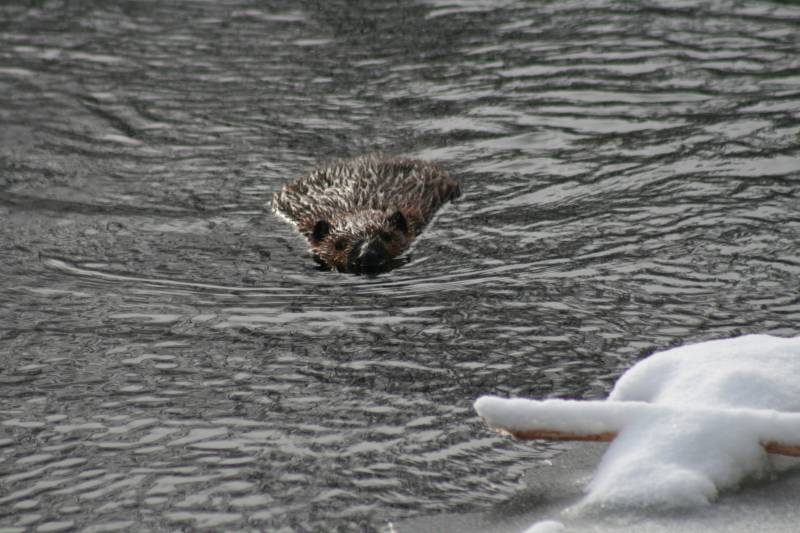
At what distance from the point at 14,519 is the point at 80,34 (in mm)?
11246

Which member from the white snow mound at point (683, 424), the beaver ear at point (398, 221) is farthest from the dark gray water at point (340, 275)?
the white snow mound at point (683, 424)

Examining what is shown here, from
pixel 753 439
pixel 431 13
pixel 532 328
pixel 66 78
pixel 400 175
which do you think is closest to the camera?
pixel 753 439

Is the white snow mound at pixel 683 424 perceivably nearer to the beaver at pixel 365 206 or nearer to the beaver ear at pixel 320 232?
the beaver at pixel 365 206

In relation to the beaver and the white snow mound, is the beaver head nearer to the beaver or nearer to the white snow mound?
the beaver

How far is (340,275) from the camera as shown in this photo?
9.39 m

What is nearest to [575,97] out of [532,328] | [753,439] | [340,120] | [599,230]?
[340,120]

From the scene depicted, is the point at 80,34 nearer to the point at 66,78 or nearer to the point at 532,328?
the point at 66,78

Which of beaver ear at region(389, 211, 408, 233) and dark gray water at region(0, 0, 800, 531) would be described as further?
beaver ear at region(389, 211, 408, 233)

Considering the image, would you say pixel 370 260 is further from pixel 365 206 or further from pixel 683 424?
pixel 683 424

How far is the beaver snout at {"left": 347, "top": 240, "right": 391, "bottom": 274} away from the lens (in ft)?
30.9

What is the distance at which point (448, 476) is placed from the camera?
5949 mm

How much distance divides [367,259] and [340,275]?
0.22m

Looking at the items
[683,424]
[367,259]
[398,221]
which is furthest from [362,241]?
[683,424]

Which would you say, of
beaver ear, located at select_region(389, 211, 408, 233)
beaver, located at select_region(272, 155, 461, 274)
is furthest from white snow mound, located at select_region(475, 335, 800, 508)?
beaver ear, located at select_region(389, 211, 408, 233)
